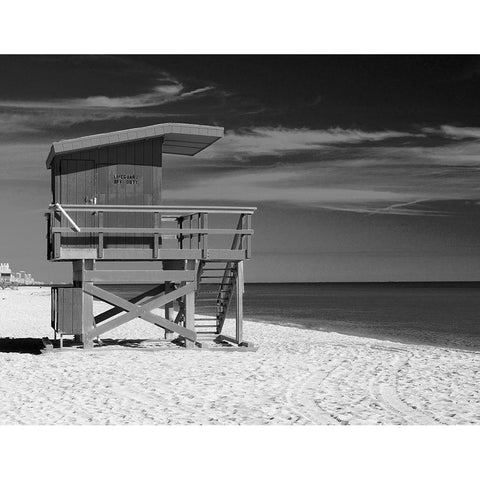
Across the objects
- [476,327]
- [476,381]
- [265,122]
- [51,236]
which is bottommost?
[476,327]

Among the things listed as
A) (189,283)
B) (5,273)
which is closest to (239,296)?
(189,283)

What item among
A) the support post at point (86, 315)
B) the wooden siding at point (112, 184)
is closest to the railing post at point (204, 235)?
the wooden siding at point (112, 184)

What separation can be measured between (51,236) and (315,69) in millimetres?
52272

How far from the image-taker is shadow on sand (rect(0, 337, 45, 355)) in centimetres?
1700

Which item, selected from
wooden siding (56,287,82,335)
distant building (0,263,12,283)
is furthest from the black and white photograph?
distant building (0,263,12,283)

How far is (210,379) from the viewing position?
12.5 metres

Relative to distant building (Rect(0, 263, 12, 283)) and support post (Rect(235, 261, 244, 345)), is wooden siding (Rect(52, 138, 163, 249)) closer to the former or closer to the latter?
support post (Rect(235, 261, 244, 345))

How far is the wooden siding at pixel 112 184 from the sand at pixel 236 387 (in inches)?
84.7

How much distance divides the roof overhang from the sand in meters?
3.78

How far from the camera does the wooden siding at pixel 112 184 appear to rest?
16.2 m

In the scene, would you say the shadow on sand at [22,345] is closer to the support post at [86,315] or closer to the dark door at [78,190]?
the support post at [86,315]
